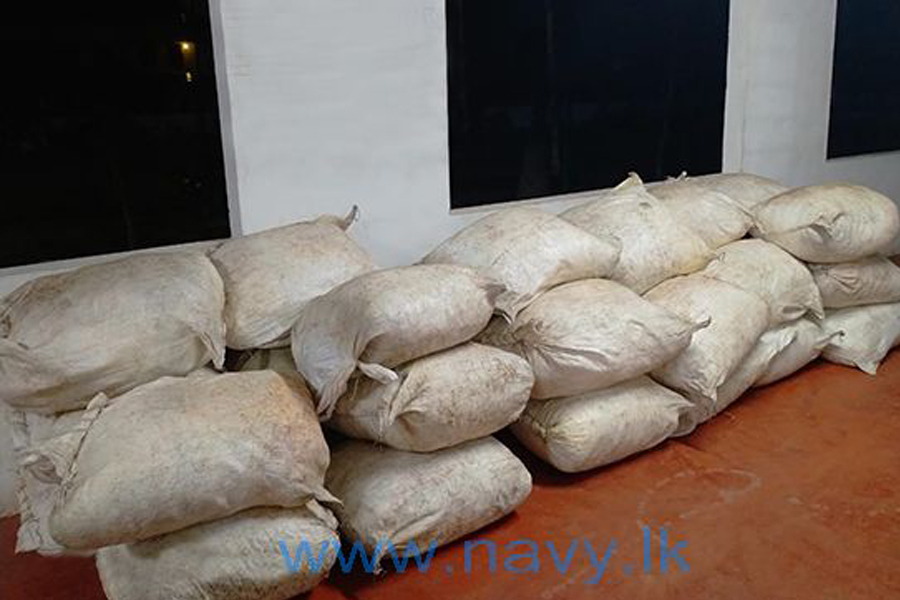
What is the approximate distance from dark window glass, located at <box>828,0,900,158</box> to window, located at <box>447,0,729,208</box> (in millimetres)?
1009

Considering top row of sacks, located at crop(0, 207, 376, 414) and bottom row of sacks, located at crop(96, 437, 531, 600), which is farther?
top row of sacks, located at crop(0, 207, 376, 414)

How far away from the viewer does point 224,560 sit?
1.47 meters

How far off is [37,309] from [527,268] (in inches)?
48.1

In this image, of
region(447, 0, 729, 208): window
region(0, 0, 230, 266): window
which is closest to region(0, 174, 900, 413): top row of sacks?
region(0, 0, 230, 266): window

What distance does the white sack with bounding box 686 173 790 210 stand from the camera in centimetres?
297

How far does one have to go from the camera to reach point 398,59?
7.84 feet

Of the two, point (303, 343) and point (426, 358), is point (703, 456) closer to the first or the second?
point (426, 358)

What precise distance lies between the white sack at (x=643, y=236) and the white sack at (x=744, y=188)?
0.48 m

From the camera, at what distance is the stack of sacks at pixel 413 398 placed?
167 centimetres

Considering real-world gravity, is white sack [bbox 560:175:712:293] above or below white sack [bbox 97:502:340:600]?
above

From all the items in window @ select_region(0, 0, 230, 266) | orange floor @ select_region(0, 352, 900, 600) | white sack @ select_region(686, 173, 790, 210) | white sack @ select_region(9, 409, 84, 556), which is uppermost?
window @ select_region(0, 0, 230, 266)

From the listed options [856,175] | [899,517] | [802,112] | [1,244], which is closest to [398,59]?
[1,244]

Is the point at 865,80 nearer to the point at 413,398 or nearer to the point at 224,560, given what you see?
the point at 413,398

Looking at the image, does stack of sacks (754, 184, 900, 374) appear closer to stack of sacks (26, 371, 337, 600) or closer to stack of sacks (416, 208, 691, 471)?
stack of sacks (416, 208, 691, 471)
